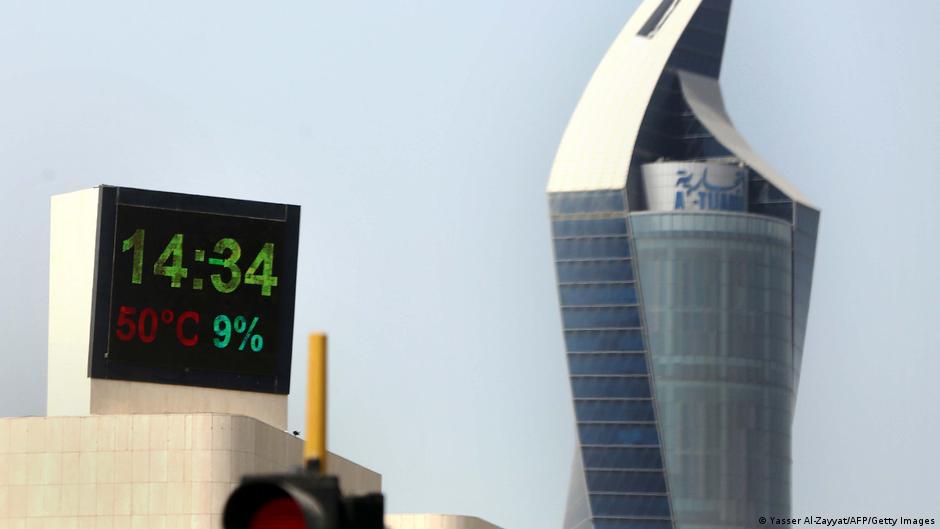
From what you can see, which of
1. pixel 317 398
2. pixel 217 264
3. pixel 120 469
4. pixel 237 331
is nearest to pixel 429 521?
pixel 237 331

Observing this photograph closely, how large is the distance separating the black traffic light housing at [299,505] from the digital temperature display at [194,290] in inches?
2349

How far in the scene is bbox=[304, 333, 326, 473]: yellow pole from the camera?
13.6 metres

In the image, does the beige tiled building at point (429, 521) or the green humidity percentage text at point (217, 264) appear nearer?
the green humidity percentage text at point (217, 264)

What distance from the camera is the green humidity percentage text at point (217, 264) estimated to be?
243 feet

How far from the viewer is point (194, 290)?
246 feet

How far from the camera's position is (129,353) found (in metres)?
73.5

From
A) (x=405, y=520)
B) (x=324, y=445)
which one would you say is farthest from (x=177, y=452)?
(x=324, y=445)

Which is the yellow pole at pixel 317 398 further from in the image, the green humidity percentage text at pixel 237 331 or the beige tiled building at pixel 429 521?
the beige tiled building at pixel 429 521

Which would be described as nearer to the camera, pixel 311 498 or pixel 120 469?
pixel 311 498

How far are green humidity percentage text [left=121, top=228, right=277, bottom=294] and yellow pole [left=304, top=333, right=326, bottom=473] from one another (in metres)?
60.8

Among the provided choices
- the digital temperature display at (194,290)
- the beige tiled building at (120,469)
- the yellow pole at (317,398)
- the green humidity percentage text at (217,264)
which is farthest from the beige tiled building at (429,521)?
the yellow pole at (317,398)

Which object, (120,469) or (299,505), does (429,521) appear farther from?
(299,505)

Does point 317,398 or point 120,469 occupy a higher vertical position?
point 317,398

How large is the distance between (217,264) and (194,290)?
1331mm
